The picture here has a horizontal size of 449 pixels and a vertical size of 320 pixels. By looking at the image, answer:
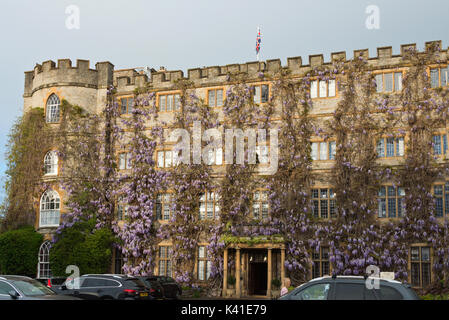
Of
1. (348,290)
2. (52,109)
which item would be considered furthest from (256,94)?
(348,290)

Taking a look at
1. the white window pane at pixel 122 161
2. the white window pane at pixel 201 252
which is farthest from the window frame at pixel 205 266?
the white window pane at pixel 122 161

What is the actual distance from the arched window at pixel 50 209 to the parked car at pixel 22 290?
16801 millimetres

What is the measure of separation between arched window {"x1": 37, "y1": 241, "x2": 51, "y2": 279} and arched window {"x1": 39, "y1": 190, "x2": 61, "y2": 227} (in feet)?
4.02

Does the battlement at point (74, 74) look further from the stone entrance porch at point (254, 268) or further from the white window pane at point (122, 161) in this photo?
the stone entrance porch at point (254, 268)

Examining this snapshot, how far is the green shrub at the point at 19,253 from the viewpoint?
96.1ft

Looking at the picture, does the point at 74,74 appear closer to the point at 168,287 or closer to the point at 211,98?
the point at 211,98

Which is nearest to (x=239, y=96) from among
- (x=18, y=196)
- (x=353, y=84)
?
(x=353, y=84)

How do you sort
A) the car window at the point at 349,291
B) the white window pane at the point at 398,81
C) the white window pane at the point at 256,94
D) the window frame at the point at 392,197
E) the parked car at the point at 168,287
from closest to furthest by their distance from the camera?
the car window at the point at 349,291 < the parked car at the point at 168,287 < the window frame at the point at 392,197 < the white window pane at the point at 398,81 < the white window pane at the point at 256,94

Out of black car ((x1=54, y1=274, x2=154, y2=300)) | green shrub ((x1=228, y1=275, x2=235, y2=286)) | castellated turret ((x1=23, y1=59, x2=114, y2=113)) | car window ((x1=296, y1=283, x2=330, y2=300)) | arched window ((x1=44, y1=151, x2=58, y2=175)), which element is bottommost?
green shrub ((x1=228, y1=275, x2=235, y2=286))

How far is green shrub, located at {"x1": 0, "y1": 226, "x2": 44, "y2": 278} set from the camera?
1153 inches

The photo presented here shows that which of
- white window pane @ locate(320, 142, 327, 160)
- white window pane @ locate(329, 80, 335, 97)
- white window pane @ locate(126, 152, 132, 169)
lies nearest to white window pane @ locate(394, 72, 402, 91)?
white window pane @ locate(329, 80, 335, 97)

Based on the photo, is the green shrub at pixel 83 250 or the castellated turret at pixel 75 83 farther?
the castellated turret at pixel 75 83

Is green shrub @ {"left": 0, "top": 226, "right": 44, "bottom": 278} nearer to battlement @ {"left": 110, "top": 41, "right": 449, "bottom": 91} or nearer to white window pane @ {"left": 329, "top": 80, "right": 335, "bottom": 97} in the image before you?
battlement @ {"left": 110, "top": 41, "right": 449, "bottom": 91}
